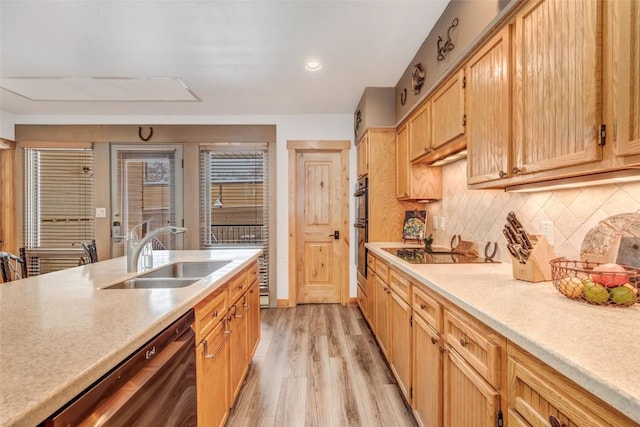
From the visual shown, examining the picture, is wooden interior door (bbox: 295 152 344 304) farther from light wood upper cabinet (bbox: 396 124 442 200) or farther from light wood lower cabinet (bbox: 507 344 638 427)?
light wood lower cabinet (bbox: 507 344 638 427)

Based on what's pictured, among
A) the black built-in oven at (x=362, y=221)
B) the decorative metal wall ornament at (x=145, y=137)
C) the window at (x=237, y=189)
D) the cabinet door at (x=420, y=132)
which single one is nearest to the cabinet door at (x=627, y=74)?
the cabinet door at (x=420, y=132)

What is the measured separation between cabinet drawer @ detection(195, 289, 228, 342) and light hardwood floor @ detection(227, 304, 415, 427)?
767 mm

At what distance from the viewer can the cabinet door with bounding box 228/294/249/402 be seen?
1785mm

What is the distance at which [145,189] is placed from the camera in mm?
4098

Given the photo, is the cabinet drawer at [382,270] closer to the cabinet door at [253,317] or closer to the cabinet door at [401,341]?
the cabinet door at [401,341]

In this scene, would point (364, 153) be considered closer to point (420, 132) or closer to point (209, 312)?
point (420, 132)

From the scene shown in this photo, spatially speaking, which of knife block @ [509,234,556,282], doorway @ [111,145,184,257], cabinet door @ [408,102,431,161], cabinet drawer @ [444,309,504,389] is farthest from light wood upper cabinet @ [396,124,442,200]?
doorway @ [111,145,184,257]

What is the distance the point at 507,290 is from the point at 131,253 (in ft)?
6.33

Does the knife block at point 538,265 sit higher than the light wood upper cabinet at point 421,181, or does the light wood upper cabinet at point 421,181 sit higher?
the light wood upper cabinet at point 421,181

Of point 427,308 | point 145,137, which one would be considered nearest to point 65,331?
point 427,308

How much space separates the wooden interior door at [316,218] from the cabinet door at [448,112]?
6.62 feet

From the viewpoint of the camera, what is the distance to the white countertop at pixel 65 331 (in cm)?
56

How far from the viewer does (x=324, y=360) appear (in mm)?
2512

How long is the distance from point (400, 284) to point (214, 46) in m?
2.34
